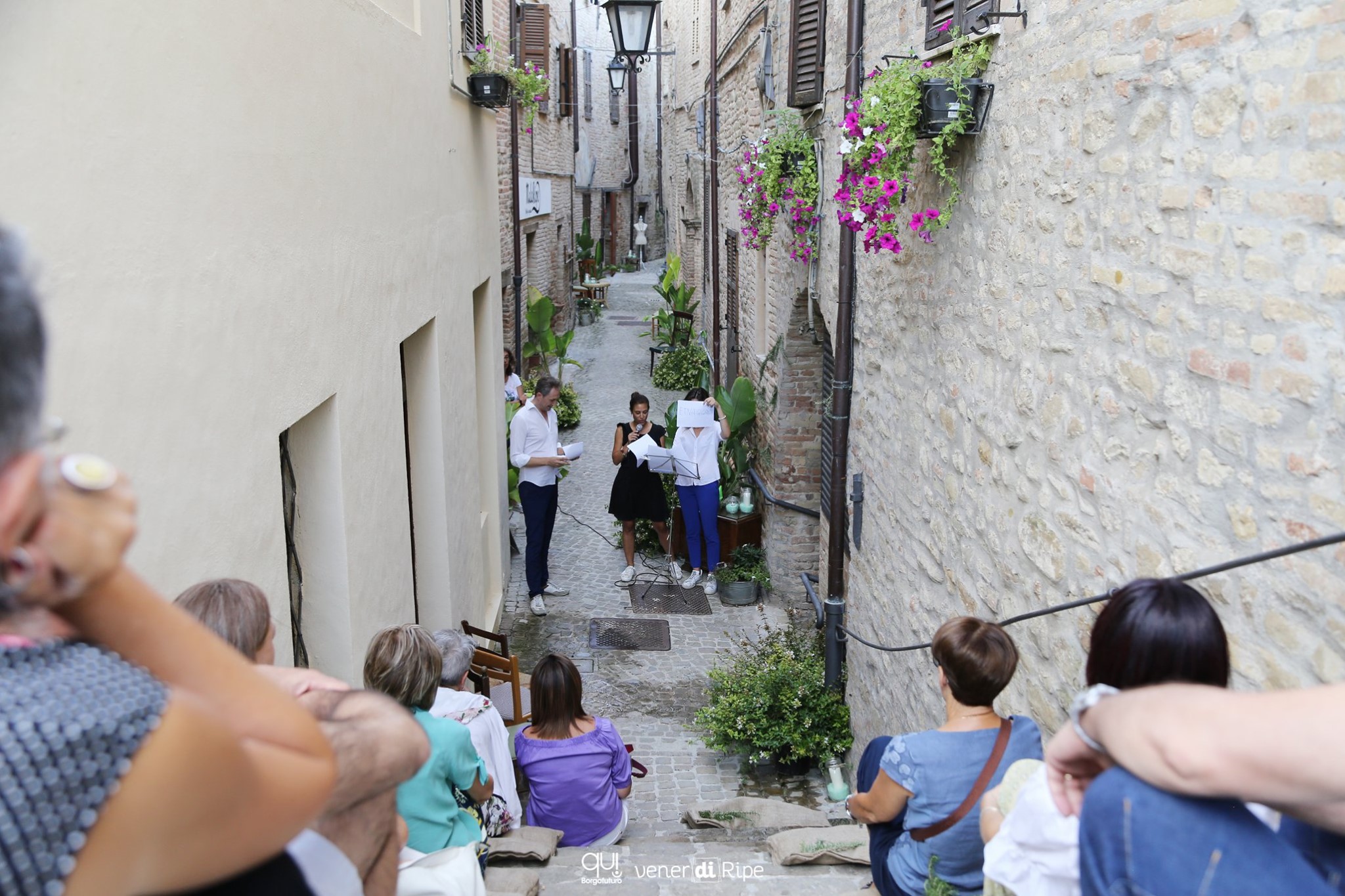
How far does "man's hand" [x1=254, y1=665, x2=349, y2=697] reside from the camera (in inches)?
73.6

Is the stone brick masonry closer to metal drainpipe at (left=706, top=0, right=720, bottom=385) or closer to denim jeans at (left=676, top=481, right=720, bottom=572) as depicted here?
denim jeans at (left=676, top=481, right=720, bottom=572)

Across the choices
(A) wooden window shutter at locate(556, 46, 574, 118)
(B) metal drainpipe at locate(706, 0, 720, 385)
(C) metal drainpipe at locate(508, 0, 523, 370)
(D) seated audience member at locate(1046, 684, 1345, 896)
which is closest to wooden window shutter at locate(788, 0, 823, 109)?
(C) metal drainpipe at locate(508, 0, 523, 370)

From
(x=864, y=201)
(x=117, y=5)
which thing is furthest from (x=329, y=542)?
(x=864, y=201)

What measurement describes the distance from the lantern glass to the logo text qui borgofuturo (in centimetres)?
709

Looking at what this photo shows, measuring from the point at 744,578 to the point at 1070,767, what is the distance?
7.87m

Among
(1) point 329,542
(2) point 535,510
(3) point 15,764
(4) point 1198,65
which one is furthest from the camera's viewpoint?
(2) point 535,510

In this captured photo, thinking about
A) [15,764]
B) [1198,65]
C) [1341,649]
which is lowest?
[1341,649]

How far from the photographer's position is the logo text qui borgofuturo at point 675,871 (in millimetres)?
4297

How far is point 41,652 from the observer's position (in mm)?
1032

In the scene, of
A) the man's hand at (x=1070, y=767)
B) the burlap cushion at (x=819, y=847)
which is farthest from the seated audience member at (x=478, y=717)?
the man's hand at (x=1070, y=767)

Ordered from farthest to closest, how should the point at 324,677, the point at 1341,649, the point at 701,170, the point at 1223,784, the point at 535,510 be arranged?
the point at 701,170, the point at 535,510, the point at 1341,649, the point at 324,677, the point at 1223,784

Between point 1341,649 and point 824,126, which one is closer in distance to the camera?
point 1341,649

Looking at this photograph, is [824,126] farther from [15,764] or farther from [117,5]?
[15,764]

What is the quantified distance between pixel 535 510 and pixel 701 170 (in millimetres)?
11118
